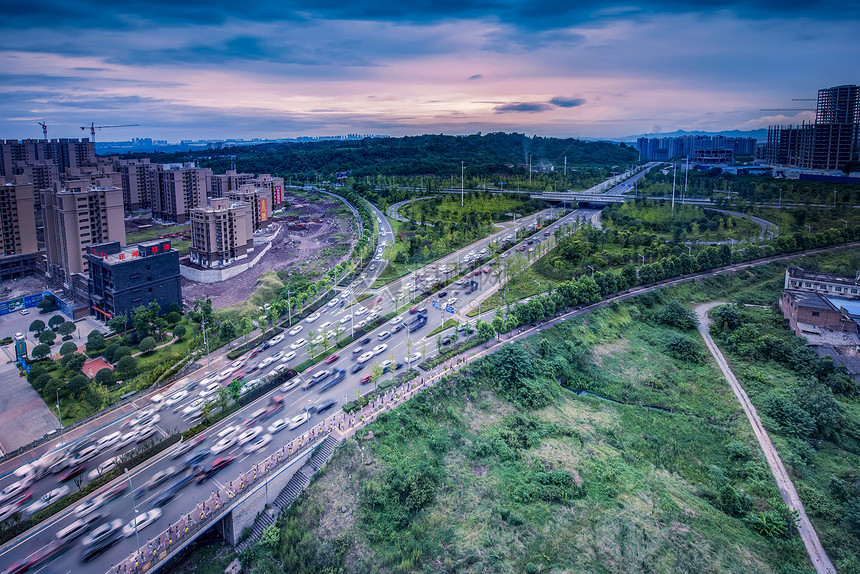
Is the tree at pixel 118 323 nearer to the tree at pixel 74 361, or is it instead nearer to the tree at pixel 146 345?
the tree at pixel 146 345

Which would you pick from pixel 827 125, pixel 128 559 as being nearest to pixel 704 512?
pixel 128 559

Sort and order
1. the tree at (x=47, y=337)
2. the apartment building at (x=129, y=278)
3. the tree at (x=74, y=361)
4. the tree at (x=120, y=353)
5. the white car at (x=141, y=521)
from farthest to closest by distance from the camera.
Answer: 1. the apartment building at (x=129, y=278)
2. the tree at (x=47, y=337)
3. the tree at (x=120, y=353)
4. the tree at (x=74, y=361)
5. the white car at (x=141, y=521)

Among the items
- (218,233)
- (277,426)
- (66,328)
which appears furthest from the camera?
(218,233)

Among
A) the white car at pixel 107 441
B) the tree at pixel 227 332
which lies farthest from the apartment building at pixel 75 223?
the white car at pixel 107 441

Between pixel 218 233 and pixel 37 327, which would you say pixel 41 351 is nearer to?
pixel 37 327

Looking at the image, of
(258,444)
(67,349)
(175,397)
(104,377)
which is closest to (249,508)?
(258,444)

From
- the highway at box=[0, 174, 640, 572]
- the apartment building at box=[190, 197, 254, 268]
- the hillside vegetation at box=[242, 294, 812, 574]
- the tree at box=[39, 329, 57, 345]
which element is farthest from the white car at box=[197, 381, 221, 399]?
the apartment building at box=[190, 197, 254, 268]

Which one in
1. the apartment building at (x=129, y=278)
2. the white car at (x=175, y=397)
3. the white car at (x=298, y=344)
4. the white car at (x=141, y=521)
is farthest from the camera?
the apartment building at (x=129, y=278)
